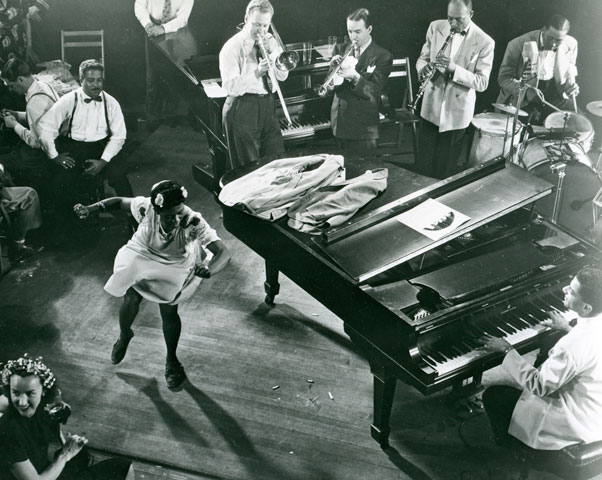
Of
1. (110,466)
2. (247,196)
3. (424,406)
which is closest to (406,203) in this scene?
(247,196)

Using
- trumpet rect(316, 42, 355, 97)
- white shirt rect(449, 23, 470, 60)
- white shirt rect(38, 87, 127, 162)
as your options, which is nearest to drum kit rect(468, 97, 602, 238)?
white shirt rect(449, 23, 470, 60)

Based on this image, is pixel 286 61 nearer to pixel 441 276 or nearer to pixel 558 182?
pixel 558 182

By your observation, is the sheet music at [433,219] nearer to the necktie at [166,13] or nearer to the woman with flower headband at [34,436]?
the woman with flower headband at [34,436]

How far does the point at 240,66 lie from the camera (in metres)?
5.55

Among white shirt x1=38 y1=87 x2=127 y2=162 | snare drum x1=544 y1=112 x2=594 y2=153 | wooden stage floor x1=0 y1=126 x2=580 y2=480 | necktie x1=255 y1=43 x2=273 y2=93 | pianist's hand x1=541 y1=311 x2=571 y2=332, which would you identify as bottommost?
wooden stage floor x1=0 y1=126 x2=580 y2=480

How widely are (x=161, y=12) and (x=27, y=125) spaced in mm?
1953

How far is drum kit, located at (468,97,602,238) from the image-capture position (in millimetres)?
5457

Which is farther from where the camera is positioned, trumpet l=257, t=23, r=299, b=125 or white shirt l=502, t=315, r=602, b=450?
trumpet l=257, t=23, r=299, b=125

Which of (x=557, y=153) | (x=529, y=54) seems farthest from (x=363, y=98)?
(x=557, y=153)

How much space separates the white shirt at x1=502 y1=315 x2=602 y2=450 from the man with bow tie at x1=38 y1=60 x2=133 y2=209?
4002 millimetres

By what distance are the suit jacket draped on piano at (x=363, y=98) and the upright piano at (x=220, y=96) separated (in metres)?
0.33

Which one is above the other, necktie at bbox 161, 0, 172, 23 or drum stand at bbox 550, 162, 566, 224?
necktie at bbox 161, 0, 172, 23

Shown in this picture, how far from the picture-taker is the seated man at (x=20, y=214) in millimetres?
5578

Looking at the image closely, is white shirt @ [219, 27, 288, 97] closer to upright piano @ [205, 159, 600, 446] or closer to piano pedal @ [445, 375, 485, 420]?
upright piano @ [205, 159, 600, 446]
